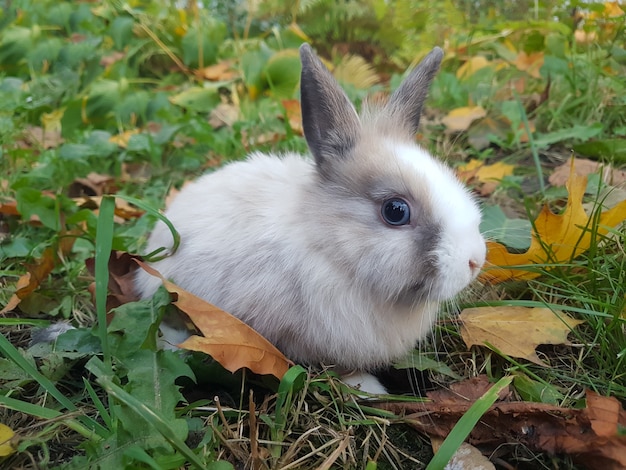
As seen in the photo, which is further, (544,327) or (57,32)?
(57,32)

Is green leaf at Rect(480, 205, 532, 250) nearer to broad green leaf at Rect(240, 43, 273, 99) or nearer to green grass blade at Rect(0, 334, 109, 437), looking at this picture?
green grass blade at Rect(0, 334, 109, 437)

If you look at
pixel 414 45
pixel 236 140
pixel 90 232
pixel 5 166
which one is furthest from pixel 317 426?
pixel 414 45

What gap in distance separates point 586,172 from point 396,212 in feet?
5.99

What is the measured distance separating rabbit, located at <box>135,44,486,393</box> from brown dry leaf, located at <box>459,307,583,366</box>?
0.21m

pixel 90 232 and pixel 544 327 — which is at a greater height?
pixel 544 327

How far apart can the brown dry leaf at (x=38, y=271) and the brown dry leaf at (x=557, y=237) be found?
2110mm

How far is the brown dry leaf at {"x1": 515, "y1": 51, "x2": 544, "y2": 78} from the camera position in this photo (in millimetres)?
5016

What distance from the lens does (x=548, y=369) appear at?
83.1 inches

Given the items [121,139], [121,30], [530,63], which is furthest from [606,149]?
[121,30]

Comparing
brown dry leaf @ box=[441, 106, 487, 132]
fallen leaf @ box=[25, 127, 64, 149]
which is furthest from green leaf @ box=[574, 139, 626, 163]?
fallen leaf @ box=[25, 127, 64, 149]

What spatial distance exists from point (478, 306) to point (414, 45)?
509 cm

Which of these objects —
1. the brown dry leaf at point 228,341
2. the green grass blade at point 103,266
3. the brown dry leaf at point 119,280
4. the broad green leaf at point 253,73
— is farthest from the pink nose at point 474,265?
the broad green leaf at point 253,73

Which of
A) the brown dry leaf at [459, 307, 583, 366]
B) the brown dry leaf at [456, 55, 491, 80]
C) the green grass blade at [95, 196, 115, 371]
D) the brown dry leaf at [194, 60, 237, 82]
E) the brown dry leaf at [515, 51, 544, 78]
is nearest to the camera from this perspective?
the green grass blade at [95, 196, 115, 371]

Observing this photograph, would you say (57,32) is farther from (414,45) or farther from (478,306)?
(478,306)
